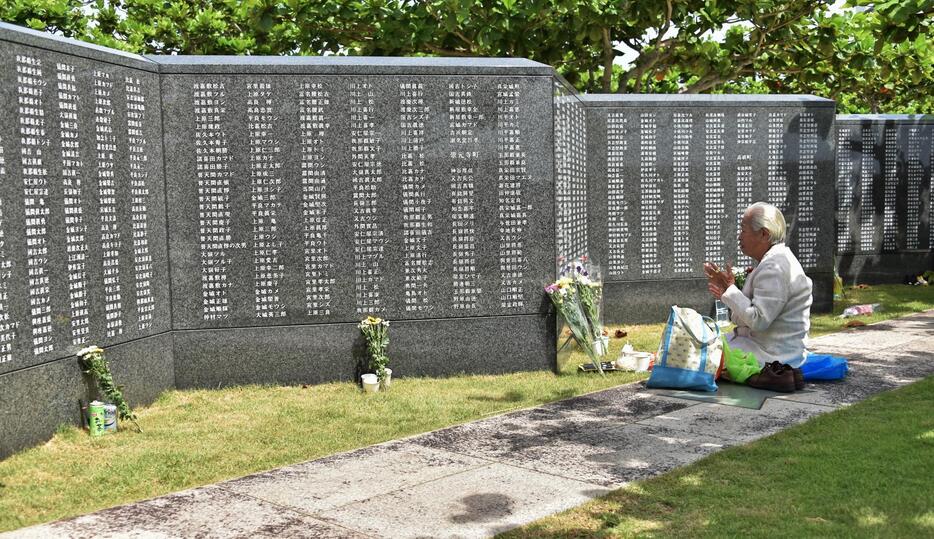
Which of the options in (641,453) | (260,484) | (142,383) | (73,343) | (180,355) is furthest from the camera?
(180,355)

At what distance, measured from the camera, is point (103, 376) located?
7.14 meters

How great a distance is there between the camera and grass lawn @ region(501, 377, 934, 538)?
4.49 meters

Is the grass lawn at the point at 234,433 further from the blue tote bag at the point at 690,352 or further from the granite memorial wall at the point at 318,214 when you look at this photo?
the blue tote bag at the point at 690,352

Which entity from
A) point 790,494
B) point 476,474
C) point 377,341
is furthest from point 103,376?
point 790,494

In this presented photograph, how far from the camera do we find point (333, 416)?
7.38 m

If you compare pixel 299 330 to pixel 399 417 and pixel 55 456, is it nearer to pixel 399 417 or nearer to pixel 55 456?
pixel 399 417

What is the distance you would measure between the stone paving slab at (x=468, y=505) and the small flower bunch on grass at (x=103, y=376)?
2991mm

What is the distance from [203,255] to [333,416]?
2.25 metres

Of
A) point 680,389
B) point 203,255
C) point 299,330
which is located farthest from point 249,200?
point 680,389

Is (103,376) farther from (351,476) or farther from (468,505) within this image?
(468,505)

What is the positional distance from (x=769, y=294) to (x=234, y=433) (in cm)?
462

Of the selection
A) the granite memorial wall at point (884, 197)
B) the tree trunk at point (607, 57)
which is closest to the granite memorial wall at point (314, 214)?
the tree trunk at point (607, 57)

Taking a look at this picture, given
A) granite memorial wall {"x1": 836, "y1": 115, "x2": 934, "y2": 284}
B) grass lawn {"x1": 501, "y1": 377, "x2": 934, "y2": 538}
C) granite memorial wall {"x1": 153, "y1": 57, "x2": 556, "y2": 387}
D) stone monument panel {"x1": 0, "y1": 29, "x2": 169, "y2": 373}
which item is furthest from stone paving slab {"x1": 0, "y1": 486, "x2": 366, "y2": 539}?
granite memorial wall {"x1": 836, "y1": 115, "x2": 934, "y2": 284}

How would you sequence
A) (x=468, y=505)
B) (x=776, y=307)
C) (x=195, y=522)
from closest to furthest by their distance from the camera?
(x=195, y=522) < (x=468, y=505) < (x=776, y=307)
